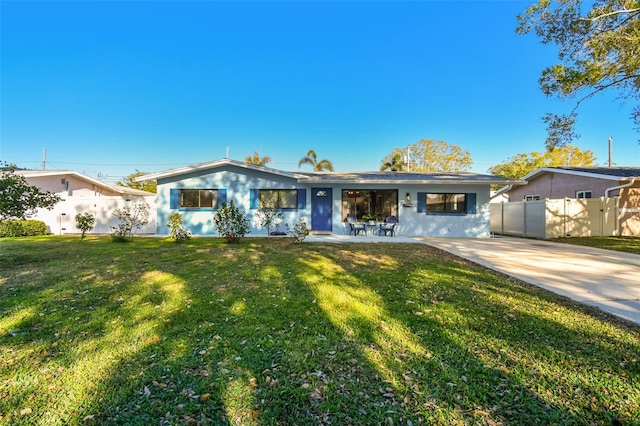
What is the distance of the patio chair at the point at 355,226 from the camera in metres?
13.1

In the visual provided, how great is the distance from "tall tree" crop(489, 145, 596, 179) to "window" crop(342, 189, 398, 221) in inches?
899

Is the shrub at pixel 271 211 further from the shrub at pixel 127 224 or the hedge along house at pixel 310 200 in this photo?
the shrub at pixel 127 224

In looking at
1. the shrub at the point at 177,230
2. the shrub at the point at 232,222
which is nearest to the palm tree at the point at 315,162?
the shrub at the point at 232,222

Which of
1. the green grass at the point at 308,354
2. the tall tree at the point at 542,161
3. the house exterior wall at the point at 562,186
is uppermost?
the tall tree at the point at 542,161

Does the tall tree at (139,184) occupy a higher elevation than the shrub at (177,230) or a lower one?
higher

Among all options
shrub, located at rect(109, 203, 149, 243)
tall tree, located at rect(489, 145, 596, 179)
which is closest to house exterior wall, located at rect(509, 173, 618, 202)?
tall tree, located at rect(489, 145, 596, 179)

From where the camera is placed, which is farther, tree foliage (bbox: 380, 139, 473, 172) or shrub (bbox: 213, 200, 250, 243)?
tree foliage (bbox: 380, 139, 473, 172)

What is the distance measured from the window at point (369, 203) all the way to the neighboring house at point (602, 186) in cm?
1061

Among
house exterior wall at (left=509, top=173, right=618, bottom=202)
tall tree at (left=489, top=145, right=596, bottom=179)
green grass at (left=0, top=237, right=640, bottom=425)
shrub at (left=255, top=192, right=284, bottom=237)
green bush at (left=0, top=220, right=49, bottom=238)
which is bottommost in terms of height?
green grass at (left=0, top=237, right=640, bottom=425)

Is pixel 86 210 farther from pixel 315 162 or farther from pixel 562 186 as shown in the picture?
pixel 562 186

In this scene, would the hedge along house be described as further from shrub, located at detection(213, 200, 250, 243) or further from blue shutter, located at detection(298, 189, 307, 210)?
shrub, located at detection(213, 200, 250, 243)

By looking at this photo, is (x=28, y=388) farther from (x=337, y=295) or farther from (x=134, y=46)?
(x=134, y=46)

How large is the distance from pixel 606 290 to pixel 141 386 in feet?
21.8

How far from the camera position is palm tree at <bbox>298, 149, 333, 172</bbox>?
23016mm
